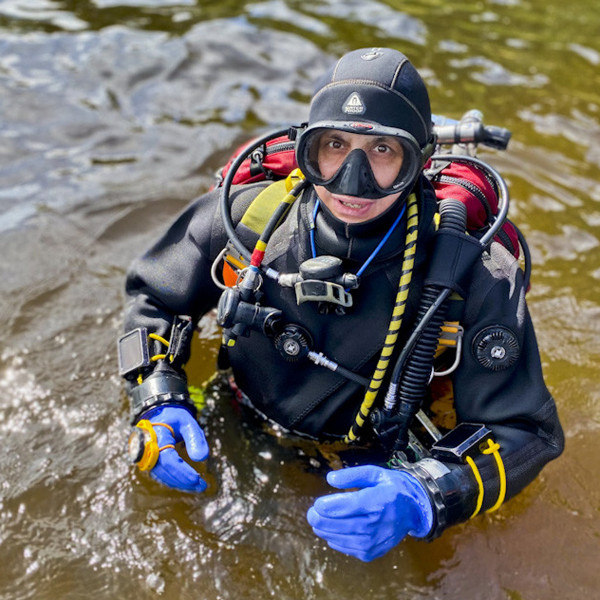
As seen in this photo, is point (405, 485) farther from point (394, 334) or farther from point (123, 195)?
point (123, 195)

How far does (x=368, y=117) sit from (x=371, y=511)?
4.27ft

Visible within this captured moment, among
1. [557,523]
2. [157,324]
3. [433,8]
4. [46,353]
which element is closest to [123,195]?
[46,353]

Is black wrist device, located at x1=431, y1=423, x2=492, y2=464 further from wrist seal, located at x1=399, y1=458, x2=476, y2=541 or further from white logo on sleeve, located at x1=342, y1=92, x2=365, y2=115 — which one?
white logo on sleeve, located at x1=342, y1=92, x2=365, y2=115

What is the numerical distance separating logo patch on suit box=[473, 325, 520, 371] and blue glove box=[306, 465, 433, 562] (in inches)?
19.3

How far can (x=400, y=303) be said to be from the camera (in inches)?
94.2

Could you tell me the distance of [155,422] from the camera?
267 cm

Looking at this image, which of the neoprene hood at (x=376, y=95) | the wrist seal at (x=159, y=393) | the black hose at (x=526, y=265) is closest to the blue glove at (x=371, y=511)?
the wrist seal at (x=159, y=393)

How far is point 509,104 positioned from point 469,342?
453 cm

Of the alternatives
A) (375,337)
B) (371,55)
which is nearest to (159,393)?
(375,337)

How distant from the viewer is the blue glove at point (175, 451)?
8.41 ft

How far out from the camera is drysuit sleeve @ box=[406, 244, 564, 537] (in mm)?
2404

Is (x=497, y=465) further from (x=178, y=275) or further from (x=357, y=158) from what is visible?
(x=178, y=275)

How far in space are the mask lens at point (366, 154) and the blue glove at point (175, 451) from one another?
104cm

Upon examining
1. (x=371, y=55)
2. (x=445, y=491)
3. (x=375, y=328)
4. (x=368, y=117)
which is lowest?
(x=445, y=491)
